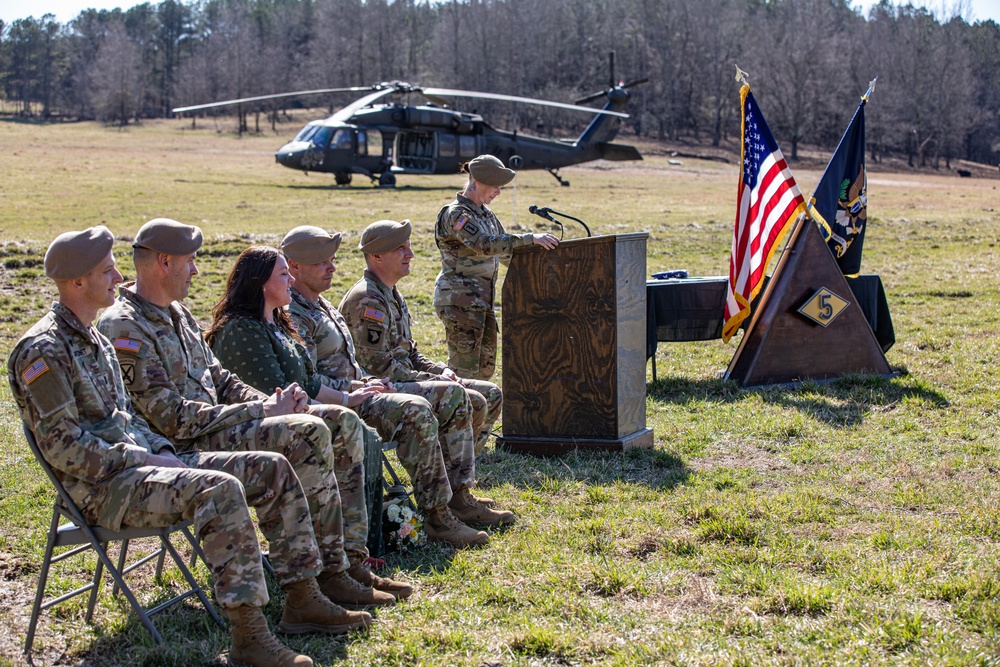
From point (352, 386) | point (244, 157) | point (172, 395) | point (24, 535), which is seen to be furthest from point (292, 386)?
point (244, 157)

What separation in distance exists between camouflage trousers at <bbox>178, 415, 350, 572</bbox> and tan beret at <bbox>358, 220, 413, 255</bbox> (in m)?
1.52

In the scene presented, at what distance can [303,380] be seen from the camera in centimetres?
450

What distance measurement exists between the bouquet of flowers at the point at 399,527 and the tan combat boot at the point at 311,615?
81 cm

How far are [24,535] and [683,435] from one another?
12.4 feet

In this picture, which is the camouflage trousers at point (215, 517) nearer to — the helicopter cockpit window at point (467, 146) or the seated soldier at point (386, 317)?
the seated soldier at point (386, 317)

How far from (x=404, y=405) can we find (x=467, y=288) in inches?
78.2

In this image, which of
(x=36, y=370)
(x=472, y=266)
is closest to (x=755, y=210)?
(x=472, y=266)

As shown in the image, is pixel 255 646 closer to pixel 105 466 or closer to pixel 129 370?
pixel 105 466

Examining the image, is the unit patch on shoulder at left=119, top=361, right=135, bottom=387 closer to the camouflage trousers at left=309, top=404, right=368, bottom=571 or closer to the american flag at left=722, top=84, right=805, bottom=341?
the camouflage trousers at left=309, top=404, right=368, bottom=571

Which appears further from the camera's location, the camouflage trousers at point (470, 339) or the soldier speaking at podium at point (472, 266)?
the camouflage trousers at point (470, 339)

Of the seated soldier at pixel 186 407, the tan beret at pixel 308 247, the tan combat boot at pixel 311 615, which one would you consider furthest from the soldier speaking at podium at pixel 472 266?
the tan combat boot at pixel 311 615

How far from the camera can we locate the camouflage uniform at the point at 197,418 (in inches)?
149

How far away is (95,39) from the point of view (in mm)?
109125

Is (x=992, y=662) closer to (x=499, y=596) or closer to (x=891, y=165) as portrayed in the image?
(x=499, y=596)
